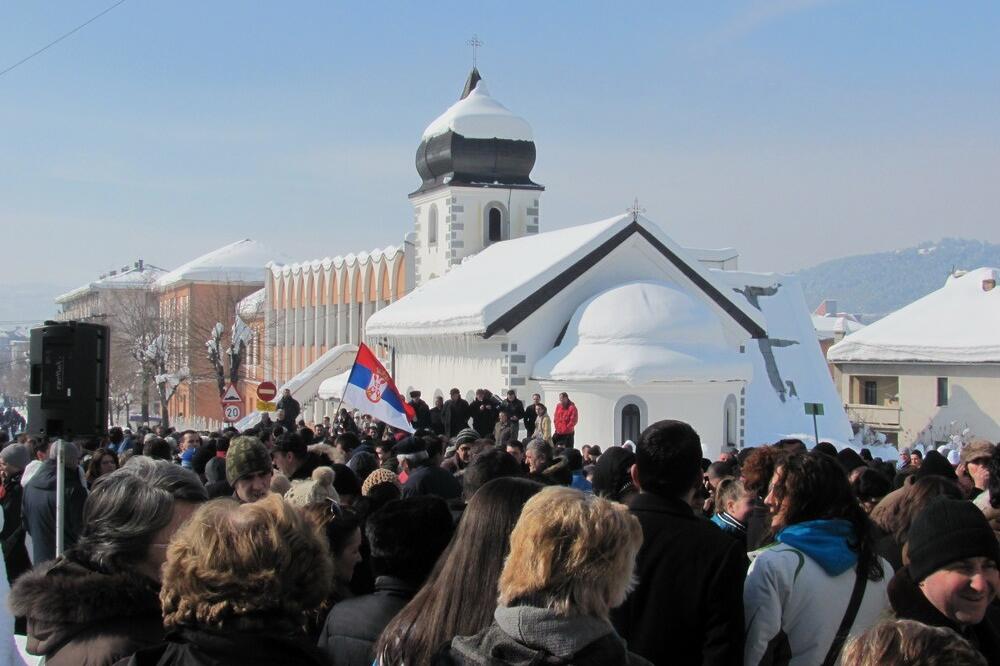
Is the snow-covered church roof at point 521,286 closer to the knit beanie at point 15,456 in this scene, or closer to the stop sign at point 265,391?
the stop sign at point 265,391

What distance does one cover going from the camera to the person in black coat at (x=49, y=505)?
29.3 ft

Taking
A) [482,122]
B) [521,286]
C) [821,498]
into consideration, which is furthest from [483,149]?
[821,498]

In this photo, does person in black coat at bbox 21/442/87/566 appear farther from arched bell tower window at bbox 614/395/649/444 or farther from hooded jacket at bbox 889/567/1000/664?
arched bell tower window at bbox 614/395/649/444

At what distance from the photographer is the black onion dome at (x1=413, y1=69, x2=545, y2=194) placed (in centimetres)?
4444

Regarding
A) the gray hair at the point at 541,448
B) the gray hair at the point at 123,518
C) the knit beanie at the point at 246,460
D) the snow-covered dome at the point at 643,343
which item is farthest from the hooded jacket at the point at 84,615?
the snow-covered dome at the point at 643,343

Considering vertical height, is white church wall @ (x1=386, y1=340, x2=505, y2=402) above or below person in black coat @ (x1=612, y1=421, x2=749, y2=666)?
above

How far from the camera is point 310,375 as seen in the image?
2026 inches

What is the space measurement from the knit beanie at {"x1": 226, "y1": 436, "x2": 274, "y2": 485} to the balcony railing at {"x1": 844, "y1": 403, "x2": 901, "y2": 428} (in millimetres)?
47317

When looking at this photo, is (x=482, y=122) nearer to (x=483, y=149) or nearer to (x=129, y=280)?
(x=483, y=149)

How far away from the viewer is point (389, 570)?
16.0 feet

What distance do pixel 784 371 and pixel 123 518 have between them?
42.3 metres

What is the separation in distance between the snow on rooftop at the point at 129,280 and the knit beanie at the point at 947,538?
260 ft

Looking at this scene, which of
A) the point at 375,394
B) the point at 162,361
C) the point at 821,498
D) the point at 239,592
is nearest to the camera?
the point at 239,592

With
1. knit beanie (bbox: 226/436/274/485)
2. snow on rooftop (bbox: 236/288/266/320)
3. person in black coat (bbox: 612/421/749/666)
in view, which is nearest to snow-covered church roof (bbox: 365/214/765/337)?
knit beanie (bbox: 226/436/274/485)
